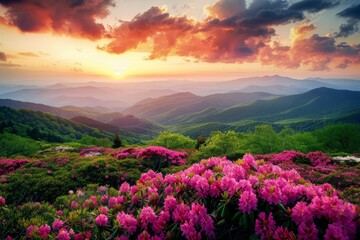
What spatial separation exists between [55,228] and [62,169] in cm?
1178

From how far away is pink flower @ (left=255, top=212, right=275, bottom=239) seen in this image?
3282 mm

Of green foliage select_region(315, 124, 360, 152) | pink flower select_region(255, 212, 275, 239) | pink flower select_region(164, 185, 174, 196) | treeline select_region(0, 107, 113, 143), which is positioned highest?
pink flower select_region(255, 212, 275, 239)

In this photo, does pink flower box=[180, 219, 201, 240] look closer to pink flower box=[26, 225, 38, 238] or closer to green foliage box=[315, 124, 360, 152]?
pink flower box=[26, 225, 38, 238]

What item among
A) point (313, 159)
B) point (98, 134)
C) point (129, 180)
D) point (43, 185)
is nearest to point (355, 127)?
point (313, 159)

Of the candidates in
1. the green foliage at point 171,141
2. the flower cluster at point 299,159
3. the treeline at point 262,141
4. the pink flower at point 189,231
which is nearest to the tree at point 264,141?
the treeline at point 262,141

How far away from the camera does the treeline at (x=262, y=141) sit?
31188 millimetres

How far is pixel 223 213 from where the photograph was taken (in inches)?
141

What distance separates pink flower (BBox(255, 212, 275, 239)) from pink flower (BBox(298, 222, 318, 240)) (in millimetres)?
337

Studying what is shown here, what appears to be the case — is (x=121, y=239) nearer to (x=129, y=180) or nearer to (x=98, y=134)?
(x=129, y=180)

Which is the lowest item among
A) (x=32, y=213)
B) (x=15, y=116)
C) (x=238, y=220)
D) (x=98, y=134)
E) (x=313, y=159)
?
(x=98, y=134)

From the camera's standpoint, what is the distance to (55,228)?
473 centimetres

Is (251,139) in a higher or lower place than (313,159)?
lower

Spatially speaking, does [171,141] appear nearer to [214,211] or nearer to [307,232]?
[214,211]

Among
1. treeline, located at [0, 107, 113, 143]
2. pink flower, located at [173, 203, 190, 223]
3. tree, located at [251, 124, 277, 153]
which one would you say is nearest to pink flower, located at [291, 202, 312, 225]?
pink flower, located at [173, 203, 190, 223]
